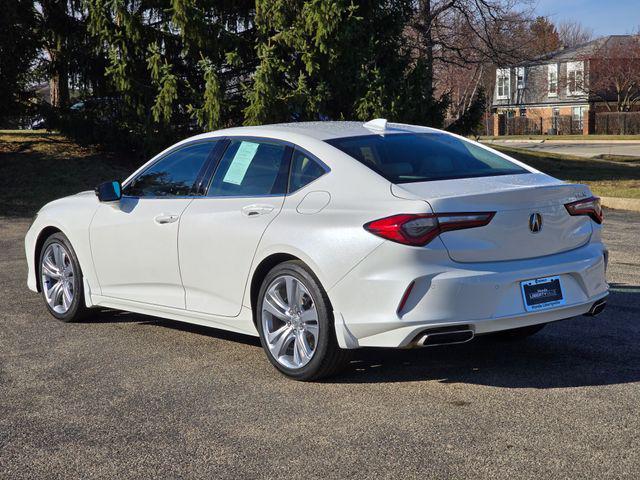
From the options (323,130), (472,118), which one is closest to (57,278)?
(323,130)

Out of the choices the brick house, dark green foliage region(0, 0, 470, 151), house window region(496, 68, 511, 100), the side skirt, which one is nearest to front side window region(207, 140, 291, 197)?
the side skirt

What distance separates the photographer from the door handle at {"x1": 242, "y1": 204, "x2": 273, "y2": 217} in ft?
19.6

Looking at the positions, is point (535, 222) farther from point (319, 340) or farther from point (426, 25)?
point (426, 25)

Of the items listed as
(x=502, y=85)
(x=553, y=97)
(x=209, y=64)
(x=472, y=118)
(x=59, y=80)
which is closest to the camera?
(x=209, y=64)

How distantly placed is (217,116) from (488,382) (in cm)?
1467

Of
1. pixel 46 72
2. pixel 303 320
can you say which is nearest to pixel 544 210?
pixel 303 320

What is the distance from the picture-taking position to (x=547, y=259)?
556 cm

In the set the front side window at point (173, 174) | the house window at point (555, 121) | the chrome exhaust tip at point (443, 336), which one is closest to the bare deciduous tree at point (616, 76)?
the house window at point (555, 121)

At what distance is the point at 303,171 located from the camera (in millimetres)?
5992

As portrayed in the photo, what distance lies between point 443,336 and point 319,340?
2.53ft

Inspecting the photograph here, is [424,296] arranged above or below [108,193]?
below

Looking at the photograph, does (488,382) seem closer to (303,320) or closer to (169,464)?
(303,320)

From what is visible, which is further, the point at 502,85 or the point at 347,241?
the point at 502,85

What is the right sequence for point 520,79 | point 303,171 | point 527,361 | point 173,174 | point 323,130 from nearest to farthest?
1. point 303,171
2. point 527,361
3. point 323,130
4. point 173,174
5. point 520,79
